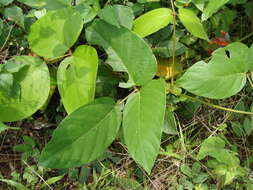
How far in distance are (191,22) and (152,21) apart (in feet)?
0.45

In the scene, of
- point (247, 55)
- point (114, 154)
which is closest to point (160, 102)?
point (247, 55)

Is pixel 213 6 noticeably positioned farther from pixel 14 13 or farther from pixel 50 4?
pixel 14 13

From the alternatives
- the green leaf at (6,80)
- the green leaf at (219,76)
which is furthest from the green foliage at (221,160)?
the green leaf at (6,80)

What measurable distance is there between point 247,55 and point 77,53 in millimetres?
568

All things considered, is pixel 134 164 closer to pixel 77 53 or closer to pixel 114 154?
pixel 114 154

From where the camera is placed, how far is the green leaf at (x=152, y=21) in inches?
51.3

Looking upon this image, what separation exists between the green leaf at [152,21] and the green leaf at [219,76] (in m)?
0.19

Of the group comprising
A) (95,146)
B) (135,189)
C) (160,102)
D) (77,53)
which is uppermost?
(77,53)

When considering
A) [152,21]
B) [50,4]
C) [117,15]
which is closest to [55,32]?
[50,4]

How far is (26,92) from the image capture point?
124cm

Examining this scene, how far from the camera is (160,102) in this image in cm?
115

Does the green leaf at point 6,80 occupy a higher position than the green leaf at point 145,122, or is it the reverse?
the green leaf at point 6,80

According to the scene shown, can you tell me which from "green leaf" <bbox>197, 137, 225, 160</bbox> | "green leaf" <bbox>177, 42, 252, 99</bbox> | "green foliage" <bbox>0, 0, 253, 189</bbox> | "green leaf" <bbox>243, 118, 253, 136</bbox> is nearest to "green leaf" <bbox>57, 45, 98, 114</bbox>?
"green foliage" <bbox>0, 0, 253, 189</bbox>

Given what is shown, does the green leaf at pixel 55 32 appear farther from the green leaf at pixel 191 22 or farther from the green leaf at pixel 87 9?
the green leaf at pixel 191 22
